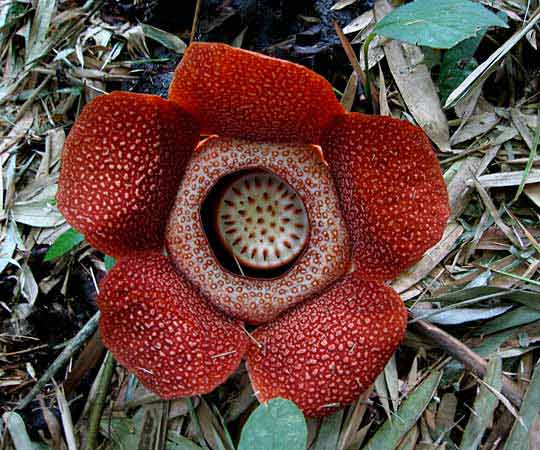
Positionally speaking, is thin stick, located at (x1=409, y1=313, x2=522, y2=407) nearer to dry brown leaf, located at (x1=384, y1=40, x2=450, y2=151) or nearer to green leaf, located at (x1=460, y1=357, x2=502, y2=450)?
green leaf, located at (x1=460, y1=357, x2=502, y2=450)

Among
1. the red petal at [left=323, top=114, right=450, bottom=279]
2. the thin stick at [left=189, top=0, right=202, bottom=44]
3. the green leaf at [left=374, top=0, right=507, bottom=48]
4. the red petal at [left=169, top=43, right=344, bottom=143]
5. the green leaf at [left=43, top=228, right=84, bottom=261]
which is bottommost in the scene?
the green leaf at [left=43, top=228, right=84, bottom=261]

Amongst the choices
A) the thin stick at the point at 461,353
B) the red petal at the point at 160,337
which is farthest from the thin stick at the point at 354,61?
the red petal at the point at 160,337

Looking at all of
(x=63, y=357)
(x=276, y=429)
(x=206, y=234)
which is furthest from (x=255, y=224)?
(x=276, y=429)

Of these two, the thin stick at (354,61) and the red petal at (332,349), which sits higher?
the thin stick at (354,61)

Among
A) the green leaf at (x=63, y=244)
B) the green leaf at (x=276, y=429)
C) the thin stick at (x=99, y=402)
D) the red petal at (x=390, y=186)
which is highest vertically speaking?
the red petal at (x=390, y=186)

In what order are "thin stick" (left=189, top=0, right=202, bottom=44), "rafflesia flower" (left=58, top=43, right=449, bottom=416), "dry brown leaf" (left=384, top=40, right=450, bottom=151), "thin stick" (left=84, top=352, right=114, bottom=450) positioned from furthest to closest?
"thin stick" (left=189, top=0, right=202, bottom=44)
"dry brown leaf" (left=384, top=40, right=450, bottom=151)
"thin stick" (left=84, top=352, right=114, bottom=450)
"rafflesia flower" (left=58, top=43, right=449, bottom=416)

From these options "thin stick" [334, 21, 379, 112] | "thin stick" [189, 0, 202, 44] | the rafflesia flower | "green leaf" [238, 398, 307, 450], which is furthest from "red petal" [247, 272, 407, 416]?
"thin stick" [189, 0, 202, 44]

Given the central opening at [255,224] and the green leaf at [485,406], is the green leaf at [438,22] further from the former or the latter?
the green leaf at [485,406]
